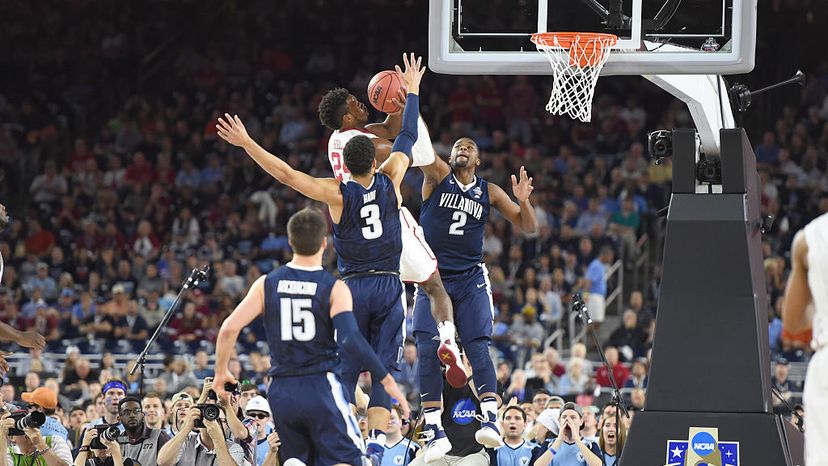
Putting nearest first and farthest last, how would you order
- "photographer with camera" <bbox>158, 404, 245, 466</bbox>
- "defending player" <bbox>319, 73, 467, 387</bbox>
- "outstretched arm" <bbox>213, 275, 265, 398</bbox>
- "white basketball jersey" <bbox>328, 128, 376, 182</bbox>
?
"outstretched arm" <bbox>213, 275, 265, 398</bbox> < "defending player" <bbox>319, 73, 467, 387</bbox> < "white basketball jersey" <bbox>328, 128, 376, 182</bbox> < "photographer with camera" <bbox>158, 404, 245, 466</bbox>

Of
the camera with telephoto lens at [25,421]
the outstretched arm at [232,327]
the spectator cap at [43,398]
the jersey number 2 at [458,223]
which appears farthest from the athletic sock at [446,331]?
the spectator cap at [43,398]

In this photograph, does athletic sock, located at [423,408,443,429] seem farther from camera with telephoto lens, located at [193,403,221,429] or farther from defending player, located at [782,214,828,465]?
defending player, located at [782,214,828,465]

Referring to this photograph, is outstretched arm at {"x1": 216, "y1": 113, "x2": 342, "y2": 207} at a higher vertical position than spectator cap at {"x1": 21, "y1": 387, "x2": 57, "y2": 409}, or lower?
higher

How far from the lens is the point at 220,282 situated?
834 inches

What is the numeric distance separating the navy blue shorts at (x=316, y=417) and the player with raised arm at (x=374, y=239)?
54.5 inches

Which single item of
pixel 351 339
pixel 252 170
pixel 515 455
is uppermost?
pixel 252 170

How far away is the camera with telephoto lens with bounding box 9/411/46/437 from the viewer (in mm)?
11312

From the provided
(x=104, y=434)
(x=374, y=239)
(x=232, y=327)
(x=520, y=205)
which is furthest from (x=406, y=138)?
(x=104, y=434)

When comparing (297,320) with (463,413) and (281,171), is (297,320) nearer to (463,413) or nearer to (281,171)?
(281,171)

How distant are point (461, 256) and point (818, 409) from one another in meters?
5.09

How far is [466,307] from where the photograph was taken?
441 inches

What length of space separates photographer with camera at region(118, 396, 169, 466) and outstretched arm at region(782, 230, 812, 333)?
270 inches

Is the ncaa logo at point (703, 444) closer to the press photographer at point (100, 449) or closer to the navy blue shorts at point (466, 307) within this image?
the navy blue shorts at point (466, 307)

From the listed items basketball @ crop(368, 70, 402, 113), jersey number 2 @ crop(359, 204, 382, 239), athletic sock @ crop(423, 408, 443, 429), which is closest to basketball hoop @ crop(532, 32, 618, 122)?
basketball @ crop(368, 70, 402, 113)
